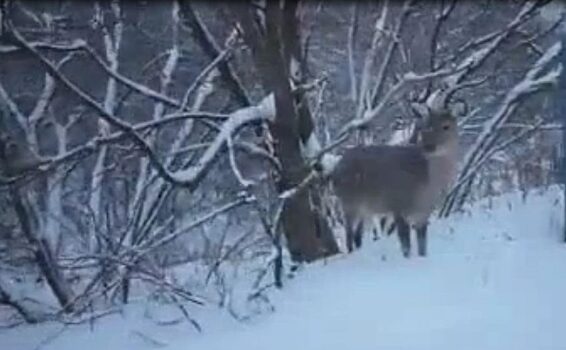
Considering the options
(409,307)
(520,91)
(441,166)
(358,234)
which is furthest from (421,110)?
(409,307)

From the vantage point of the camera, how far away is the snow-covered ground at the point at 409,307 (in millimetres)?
2734

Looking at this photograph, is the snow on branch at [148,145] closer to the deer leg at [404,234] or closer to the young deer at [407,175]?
the young deer at [407,175]

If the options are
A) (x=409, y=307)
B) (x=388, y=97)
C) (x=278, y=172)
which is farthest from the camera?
(x=388, y=97)

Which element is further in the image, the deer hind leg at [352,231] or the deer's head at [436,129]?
the deer hind leg at [352,231]

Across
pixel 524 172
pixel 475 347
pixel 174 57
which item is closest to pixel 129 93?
pixel 174 57

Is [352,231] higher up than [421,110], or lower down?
lower down

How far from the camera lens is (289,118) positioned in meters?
4.36

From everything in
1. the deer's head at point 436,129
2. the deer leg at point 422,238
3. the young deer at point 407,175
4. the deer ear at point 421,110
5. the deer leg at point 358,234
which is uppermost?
the deer ear at point 421,110

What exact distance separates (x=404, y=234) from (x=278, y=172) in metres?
0.68

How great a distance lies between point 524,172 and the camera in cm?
495

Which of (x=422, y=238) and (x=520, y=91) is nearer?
(x=422, y=238)

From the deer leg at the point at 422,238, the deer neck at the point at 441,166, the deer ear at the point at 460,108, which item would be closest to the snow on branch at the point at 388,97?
the deer ear at the point at 460,108

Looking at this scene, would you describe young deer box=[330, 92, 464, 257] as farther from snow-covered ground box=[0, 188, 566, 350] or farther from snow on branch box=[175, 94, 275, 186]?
snow on branch box=[175, 94, 275, 186]

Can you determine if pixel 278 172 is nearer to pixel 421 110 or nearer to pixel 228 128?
pixel 228 128
